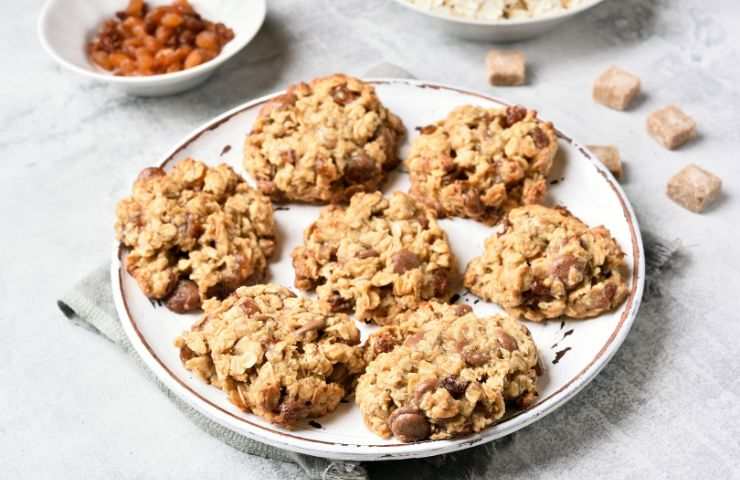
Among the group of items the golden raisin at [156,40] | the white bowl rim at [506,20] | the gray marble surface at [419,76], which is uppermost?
the white bowl rim at [506,20]

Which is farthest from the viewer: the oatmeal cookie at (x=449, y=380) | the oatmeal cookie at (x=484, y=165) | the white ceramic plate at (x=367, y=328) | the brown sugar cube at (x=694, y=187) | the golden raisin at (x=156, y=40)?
the golden raisin at (x=156, y=40)

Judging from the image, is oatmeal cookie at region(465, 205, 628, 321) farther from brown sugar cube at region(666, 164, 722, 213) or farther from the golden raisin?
the golden raisin

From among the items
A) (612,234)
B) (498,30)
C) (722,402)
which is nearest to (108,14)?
(498,30)

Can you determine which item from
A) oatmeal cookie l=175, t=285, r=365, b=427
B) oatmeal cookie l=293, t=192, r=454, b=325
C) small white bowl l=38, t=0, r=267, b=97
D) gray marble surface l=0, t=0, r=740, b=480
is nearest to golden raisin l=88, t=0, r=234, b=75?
small white bowl l=38, t=0, r=267, b=97

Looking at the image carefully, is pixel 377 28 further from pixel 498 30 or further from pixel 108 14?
pixel 108 14

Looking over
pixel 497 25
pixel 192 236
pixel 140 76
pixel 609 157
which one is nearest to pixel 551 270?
pixel 609 157

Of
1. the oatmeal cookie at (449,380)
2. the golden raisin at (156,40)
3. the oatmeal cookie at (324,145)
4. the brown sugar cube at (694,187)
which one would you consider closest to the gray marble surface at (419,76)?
the brown sugar cube at (694,187)

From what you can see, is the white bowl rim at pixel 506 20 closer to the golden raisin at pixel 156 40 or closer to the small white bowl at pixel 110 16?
the small white bowl at pixel 110 16
